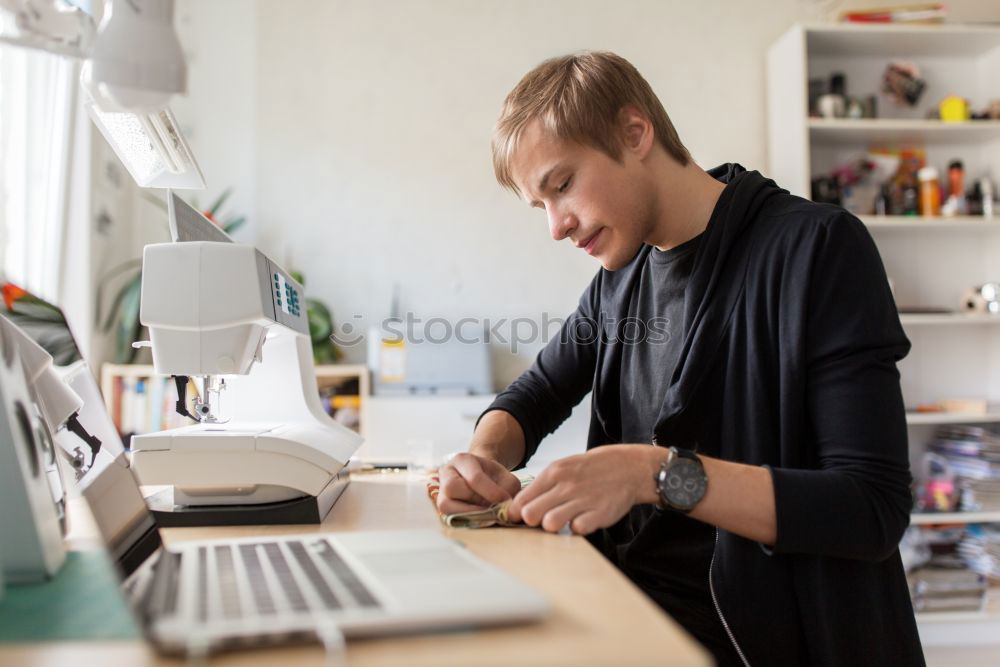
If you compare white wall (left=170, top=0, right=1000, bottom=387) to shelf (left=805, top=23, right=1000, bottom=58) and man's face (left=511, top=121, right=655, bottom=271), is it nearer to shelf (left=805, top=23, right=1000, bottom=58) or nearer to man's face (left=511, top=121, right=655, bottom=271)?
shelf (left=805, top=23, right=1000, bottom=58)

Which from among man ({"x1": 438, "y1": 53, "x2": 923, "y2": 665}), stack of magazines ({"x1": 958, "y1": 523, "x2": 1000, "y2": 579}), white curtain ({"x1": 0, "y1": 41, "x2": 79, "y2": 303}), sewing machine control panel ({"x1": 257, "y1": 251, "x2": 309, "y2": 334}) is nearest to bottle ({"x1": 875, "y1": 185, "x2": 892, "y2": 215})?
stack of magazines ({"x1": 958, "y1": 523, "x2": 1000, "y2": 579})

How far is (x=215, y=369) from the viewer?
104 cm

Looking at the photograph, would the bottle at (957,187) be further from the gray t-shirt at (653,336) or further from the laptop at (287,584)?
the laptop at (287,584)

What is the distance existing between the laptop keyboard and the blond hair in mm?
738

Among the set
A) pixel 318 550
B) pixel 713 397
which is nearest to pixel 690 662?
pixel 318 550

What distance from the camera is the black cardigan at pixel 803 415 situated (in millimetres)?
938

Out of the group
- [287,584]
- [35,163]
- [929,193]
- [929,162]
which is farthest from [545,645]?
[929,162]

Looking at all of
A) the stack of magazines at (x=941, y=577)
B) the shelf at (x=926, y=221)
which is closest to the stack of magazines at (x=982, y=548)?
the stack of magazines at (x=941, y=577)

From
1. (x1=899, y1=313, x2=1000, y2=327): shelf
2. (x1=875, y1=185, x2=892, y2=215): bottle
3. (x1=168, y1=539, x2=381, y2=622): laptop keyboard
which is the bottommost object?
(x1=168, y1=539, x2=381, y2=622): laptop keyboard

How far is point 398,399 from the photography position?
8.89 ft

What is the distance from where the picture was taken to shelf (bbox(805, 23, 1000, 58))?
9.64ft

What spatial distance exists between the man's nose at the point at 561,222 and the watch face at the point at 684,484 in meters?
0.49

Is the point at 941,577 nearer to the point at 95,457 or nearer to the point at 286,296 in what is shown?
the point at 286,296

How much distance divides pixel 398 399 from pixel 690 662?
89.7 inches
